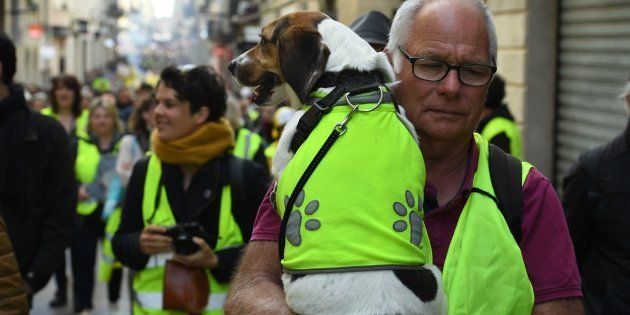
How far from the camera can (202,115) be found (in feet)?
15.5

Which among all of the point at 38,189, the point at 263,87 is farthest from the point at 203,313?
the point at 263,87

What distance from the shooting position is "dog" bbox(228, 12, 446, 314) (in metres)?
2.20

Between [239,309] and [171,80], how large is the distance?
7.97 ft

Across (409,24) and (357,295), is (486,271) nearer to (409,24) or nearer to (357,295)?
(357,295)

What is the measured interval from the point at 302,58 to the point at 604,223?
2393mm

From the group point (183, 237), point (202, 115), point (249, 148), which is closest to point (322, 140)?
point (183, 237)

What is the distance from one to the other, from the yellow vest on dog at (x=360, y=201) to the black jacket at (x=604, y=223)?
Result: 2293 millimetres

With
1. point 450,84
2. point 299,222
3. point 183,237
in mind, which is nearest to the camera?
point 299,222

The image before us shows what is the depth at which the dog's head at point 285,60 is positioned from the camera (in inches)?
103

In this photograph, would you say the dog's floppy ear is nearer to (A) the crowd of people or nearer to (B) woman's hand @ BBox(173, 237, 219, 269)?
(A) the crowd of people

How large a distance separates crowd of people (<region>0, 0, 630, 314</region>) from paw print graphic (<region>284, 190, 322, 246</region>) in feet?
0.62

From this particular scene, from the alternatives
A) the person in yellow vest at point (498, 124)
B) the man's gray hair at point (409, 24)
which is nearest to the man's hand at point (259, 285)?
the man's gray hair at point (409, 24)

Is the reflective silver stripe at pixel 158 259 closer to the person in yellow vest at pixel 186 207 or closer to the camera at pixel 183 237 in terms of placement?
the person in yellow vest at pixel 186 207

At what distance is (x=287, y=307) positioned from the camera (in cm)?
233
